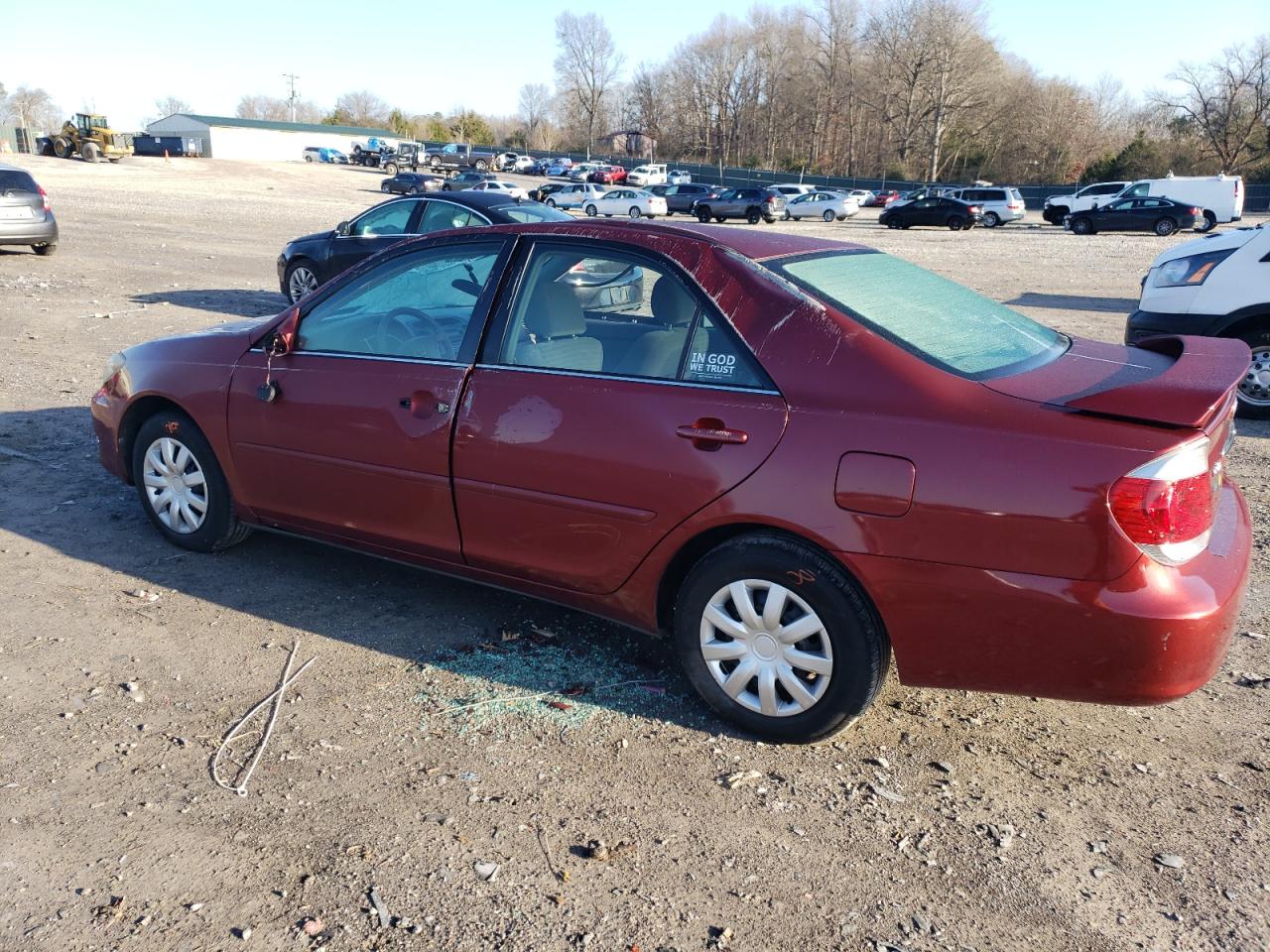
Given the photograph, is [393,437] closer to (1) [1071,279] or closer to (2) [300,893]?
(2) [300,893]

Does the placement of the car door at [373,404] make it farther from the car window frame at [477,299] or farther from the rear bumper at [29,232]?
the rear bumper at [29,232]

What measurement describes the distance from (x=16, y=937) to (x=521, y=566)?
6.36 ft

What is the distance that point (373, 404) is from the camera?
419cm

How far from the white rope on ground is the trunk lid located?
2655 mm

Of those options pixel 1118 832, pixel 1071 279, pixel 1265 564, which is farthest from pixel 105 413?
pixel 1071 279

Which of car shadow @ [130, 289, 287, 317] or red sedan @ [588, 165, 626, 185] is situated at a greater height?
red sedan @ [588, 165, 626, 185]

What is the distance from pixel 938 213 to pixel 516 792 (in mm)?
41643

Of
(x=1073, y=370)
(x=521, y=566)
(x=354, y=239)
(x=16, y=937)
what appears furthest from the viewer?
(x=354, y=239)

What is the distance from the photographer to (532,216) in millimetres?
11508

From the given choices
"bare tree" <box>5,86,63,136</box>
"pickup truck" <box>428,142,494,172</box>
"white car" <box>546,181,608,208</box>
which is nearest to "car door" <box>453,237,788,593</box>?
"white car" <box>546,181,608,208</box>

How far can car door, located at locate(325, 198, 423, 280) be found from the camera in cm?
1222

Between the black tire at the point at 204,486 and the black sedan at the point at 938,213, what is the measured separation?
1578 inches

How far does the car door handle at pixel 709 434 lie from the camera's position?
3.36 m

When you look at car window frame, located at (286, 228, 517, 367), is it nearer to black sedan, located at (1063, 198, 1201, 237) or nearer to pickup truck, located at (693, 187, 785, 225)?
black sedan, located at (1063, 198, 1201, 237)
